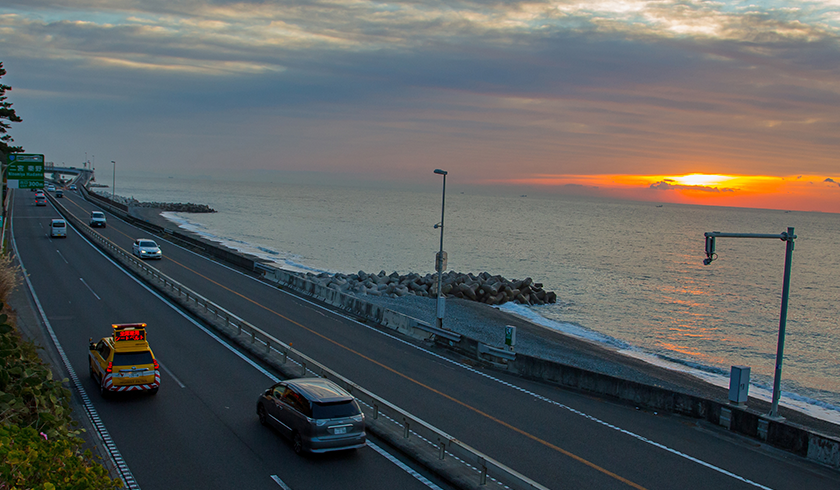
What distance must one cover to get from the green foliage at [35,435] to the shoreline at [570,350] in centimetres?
1871

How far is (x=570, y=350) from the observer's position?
3312cm

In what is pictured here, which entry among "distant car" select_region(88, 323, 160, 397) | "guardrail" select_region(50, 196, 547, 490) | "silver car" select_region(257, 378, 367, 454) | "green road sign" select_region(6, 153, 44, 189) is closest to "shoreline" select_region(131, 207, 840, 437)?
"guardrail" select_region(50, 196, 547, 490)

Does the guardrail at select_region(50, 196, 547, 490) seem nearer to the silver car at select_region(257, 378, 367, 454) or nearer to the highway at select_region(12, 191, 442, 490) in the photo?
the highway at select_region(12, 191, 442, 490)

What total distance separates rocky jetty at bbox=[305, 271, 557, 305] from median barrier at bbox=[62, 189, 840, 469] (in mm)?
17837

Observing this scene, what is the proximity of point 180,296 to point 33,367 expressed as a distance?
16818 millimetres

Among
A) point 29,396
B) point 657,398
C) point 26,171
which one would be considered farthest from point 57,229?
point 657,398

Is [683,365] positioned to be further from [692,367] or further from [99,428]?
[99,428]

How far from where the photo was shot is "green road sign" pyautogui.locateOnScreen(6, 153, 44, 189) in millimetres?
50938

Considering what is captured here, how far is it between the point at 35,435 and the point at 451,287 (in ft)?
139

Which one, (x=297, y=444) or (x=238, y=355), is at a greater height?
(x=297, y=444)

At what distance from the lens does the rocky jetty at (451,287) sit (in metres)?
47.6

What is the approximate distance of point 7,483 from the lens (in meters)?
7.56

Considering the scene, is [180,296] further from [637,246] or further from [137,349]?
[637,246]

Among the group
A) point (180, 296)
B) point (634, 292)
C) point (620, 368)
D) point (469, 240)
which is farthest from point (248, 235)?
point (620, 368)
